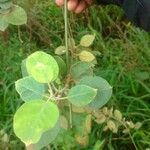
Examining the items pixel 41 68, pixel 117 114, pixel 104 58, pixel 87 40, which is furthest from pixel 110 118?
pixel 41 68

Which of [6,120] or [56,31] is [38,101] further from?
[56,31]

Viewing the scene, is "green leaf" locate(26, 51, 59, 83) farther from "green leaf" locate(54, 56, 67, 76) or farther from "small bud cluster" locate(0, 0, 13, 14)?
"small bud cluster" locate(0, 0, 13, 14)

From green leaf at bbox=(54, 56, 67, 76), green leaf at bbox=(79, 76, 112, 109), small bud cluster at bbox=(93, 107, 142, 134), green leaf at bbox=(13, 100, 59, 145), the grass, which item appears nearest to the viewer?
green leaf at bbox=(13, 100, 59, 145)

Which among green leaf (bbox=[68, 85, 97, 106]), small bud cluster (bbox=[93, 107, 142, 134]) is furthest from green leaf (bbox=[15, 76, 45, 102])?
small bud cluster (bbox=[93, 107, 142, 134])

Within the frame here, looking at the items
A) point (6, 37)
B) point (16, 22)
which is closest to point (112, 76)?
point (6, 37)

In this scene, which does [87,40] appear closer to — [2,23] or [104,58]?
[2,23]

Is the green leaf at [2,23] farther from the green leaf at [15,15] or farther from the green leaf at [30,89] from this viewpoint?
the green leaf at [30,89]

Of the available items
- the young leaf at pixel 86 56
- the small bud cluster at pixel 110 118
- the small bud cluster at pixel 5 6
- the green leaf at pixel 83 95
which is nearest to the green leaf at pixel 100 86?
the green leaf at pixel 83 95
